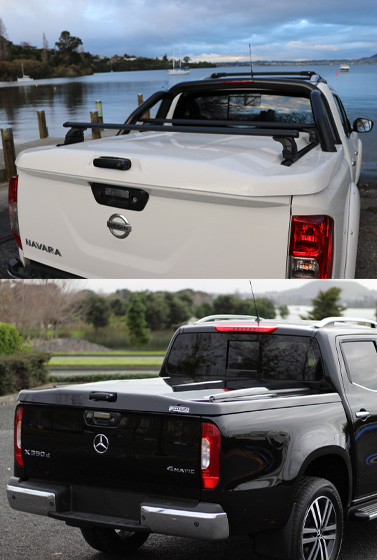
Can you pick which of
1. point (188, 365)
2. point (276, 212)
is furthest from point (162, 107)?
point (276, 212)

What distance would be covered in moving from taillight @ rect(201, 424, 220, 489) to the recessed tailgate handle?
1.74 metres

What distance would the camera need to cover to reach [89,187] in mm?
4668

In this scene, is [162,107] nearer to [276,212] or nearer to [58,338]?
[276,212]

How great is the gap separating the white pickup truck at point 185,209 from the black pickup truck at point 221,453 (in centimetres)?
73

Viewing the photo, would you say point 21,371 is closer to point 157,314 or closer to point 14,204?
point 14,204

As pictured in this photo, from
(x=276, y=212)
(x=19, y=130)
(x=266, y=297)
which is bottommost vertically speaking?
(x=266, y=297)

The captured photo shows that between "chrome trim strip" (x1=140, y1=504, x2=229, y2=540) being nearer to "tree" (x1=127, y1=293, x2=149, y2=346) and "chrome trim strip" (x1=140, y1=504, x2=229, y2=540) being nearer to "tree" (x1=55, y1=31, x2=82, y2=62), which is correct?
"tree" (x1=127, y1=293, x2=149, y2=346)

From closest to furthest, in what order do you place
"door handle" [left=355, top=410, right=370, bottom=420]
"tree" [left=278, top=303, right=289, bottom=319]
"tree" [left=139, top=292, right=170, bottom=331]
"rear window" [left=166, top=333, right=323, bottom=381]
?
"door handle" [left=355, top=410, right=370, bottom=420] → "rear window" [left=166, top=333, right=323, bottom=381] → "tree" [left=139, top=292, right=170, bottom=331] → "tree" [left=278, top=303, right=289, bottom=319]

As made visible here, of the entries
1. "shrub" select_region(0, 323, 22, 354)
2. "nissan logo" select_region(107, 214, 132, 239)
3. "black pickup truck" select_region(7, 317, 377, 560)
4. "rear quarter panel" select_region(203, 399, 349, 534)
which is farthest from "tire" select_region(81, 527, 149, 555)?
"shrub" select_region(0, 323, 22, 354)

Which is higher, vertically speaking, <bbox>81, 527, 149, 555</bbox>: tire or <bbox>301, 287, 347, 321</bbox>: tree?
<bbox>81, 527, 149, 555</bbox>: tire

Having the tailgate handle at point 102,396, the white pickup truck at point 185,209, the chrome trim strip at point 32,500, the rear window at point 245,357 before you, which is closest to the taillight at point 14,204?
the white pickup truck at point 185,209

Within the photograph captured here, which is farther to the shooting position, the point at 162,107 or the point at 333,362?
the point at 162,107

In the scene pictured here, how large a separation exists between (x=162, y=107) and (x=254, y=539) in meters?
4.99

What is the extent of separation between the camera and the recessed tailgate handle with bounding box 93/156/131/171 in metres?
4.46
